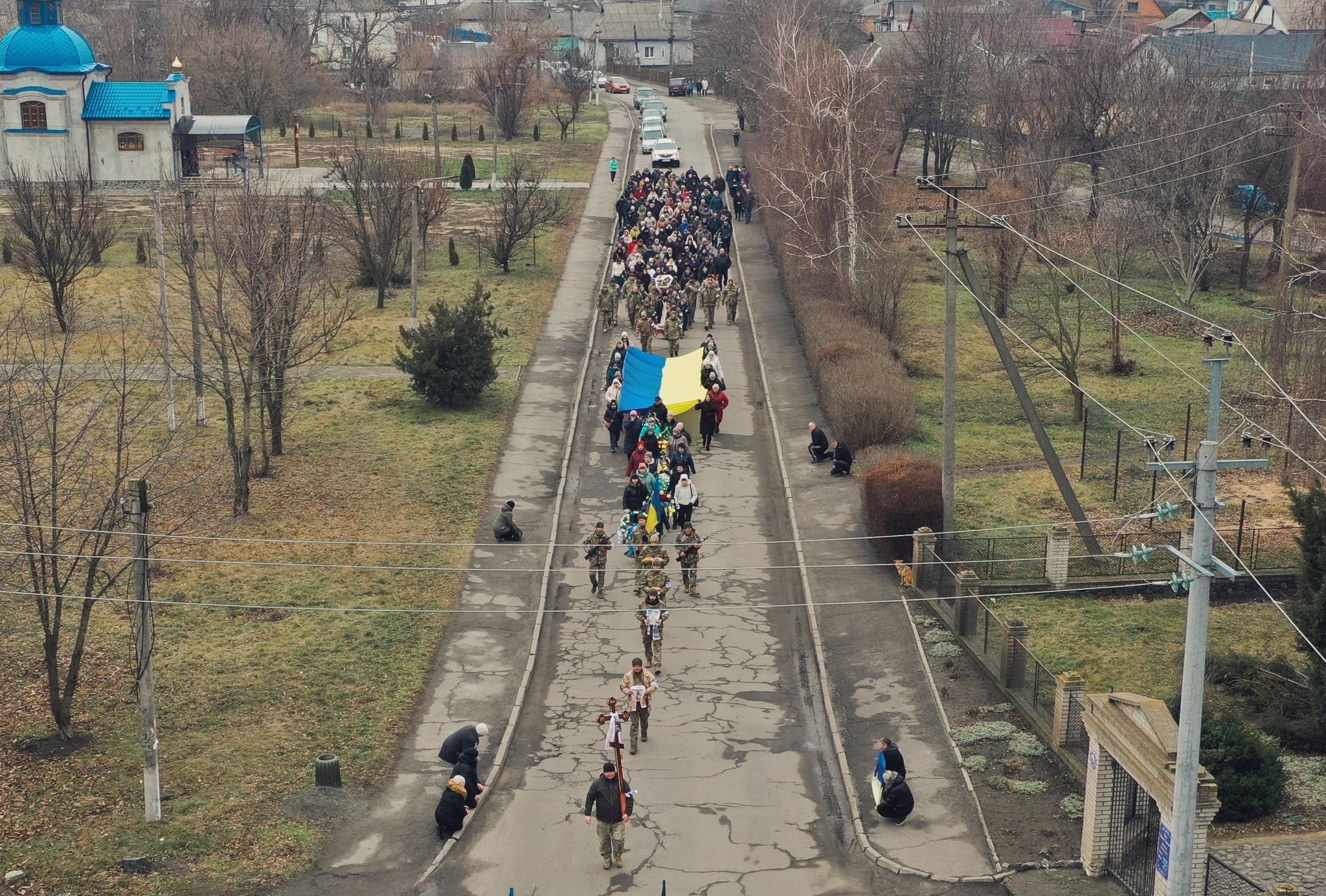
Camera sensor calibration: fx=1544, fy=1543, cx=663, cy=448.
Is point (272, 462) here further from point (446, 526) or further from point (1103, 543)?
point (1103, 543)

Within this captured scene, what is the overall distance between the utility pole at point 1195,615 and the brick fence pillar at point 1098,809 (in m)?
2.30

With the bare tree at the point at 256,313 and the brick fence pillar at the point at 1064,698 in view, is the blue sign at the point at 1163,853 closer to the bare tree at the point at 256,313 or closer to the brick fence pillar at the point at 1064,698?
the brick fence pillar at the point at 1064,698

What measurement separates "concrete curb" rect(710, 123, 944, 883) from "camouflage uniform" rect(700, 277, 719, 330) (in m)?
1.35

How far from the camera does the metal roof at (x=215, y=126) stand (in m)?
60.1

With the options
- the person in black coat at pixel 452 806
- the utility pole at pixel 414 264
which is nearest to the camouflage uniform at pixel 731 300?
the utility pole at pixel 414 264

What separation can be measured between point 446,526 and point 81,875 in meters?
11.7

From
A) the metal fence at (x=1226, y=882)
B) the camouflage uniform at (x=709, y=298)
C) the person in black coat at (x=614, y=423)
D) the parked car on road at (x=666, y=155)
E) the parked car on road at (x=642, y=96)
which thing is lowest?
the metal fence at (x=1226, y=882)

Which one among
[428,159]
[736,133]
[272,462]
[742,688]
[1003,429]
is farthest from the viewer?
[736,133]

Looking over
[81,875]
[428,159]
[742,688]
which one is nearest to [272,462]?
[742,688]

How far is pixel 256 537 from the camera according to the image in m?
27.3

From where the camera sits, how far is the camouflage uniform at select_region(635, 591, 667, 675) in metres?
22.1

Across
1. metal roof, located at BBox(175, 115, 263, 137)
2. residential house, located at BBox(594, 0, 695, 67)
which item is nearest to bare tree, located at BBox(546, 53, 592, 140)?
metal roof, located at BBox(175, 115, 263, 137)

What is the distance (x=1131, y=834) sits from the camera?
16672 mm

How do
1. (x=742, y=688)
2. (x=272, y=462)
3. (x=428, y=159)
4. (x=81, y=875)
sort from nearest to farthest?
1. (x=81, y=875)
2. (x=742, y=688)
3. (x=272, y=462)
4. (x=428, y=159)
